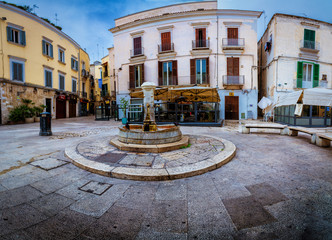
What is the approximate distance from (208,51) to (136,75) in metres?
8.47

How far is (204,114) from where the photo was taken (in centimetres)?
1266

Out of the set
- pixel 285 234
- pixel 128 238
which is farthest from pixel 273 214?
pixel 128 238

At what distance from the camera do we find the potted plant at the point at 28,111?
1383cm

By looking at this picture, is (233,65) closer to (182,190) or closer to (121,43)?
(121,43)

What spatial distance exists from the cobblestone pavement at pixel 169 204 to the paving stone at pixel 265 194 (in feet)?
0.04

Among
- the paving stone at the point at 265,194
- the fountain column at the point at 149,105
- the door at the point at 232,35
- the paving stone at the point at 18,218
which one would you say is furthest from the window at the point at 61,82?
the paving stone at the point at 265,194

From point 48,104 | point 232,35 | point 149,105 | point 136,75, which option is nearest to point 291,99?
point 149,105

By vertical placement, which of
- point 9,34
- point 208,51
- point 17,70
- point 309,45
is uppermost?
point 9,34

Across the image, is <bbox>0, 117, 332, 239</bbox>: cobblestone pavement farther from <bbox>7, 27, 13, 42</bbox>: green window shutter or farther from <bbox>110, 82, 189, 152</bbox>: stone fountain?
<bbox>7, 27, 13, 42</bbox>: green window shutter

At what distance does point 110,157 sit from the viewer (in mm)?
3895

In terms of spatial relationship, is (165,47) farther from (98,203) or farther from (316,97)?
(98,203)

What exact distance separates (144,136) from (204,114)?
888 cm

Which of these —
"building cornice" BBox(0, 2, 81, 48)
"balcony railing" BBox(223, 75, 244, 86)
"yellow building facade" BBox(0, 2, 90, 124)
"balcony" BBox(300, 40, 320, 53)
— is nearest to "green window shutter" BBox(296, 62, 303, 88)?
"balcony" BBox(300, 40, 320, 53)

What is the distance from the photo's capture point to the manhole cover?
12.0ft
